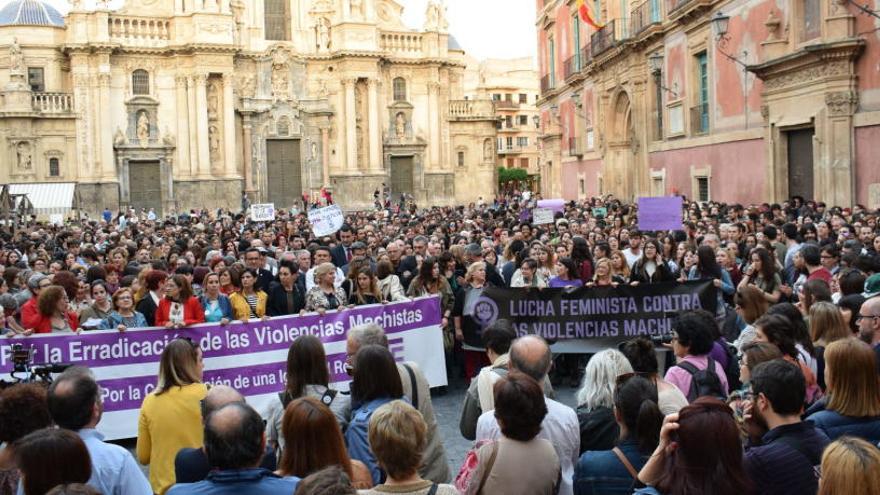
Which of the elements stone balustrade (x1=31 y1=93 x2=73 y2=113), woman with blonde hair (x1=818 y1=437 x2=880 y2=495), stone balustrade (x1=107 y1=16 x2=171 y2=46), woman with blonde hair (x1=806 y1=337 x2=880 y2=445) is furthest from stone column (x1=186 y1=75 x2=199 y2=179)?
woman with blonde hair (x1=818 y1=437 x2=880 y2=495)

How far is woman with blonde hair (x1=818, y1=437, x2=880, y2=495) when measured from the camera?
11.6 ft

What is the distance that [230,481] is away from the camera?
4277 mm

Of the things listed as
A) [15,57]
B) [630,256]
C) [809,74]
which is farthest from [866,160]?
[15,57]

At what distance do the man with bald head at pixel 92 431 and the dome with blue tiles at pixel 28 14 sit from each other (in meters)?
46.1

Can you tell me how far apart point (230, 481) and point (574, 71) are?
130ft

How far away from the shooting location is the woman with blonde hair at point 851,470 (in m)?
3.54

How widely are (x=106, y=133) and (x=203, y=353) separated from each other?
3805 cm

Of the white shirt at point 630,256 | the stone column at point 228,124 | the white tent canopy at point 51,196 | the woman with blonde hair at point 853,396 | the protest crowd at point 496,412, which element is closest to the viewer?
the protest crowd at point 496,412

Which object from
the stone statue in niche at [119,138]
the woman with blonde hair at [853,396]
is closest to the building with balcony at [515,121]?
the stone statue in niche at [119,138]

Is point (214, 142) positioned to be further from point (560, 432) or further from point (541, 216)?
point (560, 432)

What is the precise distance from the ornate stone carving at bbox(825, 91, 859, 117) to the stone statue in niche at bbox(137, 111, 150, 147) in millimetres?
34655

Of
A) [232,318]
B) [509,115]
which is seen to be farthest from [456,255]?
[509,115]

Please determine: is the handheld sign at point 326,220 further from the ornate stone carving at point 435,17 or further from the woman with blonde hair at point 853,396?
the ornate stone carving at point 435,17

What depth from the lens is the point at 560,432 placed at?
536cm
